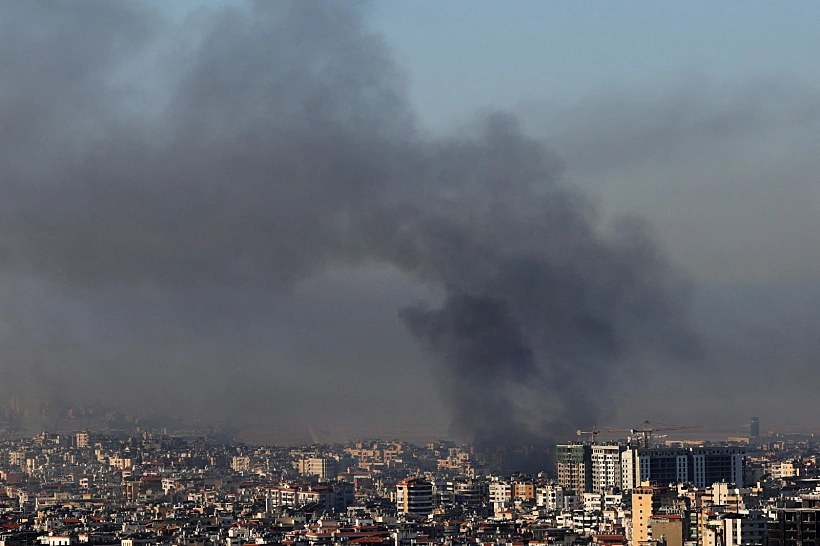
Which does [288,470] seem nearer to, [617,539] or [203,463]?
[203,463]

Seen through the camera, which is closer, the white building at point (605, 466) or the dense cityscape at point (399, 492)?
→ the dense cityscape at point (399, 492)

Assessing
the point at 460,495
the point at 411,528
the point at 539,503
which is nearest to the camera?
the point at 411,528

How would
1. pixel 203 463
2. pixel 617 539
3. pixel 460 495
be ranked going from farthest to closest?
pixel 203 463, pixel 460 495, pixel 617 539

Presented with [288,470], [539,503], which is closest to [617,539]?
[539,503]

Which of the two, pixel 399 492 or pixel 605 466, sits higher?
pixel 605 466

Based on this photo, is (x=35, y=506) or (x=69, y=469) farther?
(x=69, y=469)

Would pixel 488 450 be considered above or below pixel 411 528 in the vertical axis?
above

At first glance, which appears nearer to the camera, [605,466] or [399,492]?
[399,492]

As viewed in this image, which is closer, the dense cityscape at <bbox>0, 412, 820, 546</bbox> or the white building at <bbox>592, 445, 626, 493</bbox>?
the dense cityscape at <bbox>0, 412, 820, 546</bbox>
